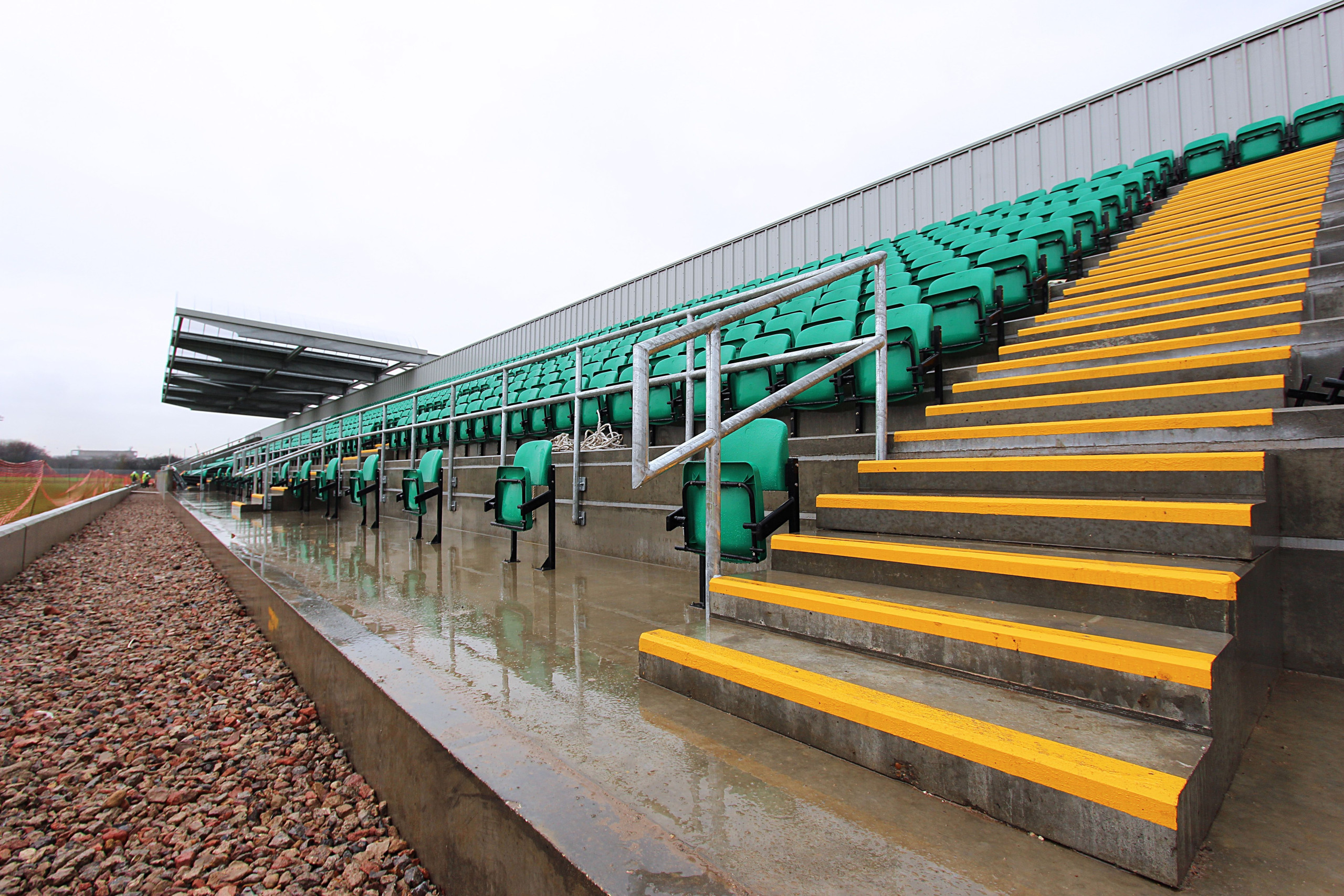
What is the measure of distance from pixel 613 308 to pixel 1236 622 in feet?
41.6

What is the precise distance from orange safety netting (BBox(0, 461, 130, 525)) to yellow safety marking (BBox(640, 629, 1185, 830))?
7.42 meters

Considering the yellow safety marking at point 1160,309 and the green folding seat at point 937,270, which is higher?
the green folding seat at point 937,270

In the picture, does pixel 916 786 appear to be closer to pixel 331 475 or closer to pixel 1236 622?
pixel 1236 622

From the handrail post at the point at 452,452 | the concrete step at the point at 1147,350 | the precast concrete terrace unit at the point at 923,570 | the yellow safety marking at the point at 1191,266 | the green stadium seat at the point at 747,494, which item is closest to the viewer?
the precast concrete terrace unit at the point at 923,570

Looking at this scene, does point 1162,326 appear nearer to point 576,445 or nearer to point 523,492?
point 576,445

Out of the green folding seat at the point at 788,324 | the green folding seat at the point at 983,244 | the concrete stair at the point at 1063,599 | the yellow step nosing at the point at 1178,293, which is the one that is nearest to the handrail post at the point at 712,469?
the concrete stair at the point at 1063,599

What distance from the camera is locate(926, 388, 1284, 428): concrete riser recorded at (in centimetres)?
201

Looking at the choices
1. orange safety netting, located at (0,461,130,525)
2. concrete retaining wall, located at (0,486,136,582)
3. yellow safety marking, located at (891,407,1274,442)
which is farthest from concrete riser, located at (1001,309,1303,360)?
orange safety netting, located at (0,461,130,525)

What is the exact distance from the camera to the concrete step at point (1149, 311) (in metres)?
2.74

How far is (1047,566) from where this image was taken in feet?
4.89

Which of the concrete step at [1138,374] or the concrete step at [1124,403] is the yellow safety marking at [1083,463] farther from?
the concrete step at [1138,374]

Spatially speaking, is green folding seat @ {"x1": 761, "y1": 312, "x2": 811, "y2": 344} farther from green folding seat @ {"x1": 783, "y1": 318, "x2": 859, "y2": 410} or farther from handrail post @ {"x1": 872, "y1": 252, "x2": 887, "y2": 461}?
handrail post @ {"x1": 872, "y1": 252, "x2": 887, "y2": 461}

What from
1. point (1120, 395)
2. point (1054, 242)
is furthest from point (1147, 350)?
point (1054, 242)

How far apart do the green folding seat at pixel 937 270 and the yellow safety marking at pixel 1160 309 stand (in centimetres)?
91
